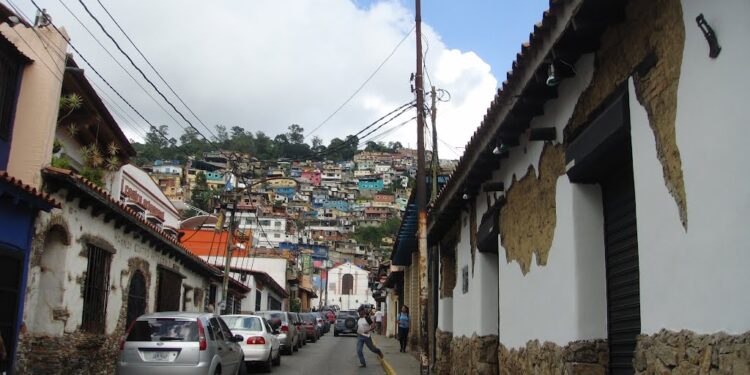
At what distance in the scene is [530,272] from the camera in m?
8.64

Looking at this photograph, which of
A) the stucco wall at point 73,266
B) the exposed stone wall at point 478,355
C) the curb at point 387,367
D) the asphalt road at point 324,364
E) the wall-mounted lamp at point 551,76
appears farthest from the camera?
the asphalt road at point 324,364

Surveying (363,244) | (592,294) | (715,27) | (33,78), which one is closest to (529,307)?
(592,294)

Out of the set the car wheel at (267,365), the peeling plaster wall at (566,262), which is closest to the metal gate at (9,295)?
the car wheel at (267,365)

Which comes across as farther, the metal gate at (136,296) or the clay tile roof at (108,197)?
the metal gate at (136,296)

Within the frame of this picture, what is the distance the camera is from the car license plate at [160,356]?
38.0 ft

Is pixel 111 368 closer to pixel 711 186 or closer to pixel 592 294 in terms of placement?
pixel 592 294

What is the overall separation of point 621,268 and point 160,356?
826cm

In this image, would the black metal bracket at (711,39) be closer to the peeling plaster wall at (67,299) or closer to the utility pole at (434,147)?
the peeling plaster wall at (67,299)

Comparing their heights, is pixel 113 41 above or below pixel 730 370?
above

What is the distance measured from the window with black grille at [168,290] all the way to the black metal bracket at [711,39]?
17485 mm

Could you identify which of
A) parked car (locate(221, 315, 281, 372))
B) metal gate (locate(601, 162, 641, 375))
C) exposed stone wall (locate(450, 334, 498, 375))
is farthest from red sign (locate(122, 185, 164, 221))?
metal gate (locate(601, 162, 641, 375))

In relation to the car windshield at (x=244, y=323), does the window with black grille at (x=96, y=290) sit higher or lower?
higher

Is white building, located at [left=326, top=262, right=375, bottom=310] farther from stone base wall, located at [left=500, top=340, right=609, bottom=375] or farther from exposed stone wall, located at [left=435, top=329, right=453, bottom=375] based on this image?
stone base wall, located at [left=500, top=340, right=609, bottom=375]

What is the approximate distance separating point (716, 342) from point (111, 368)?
14.7 meters
